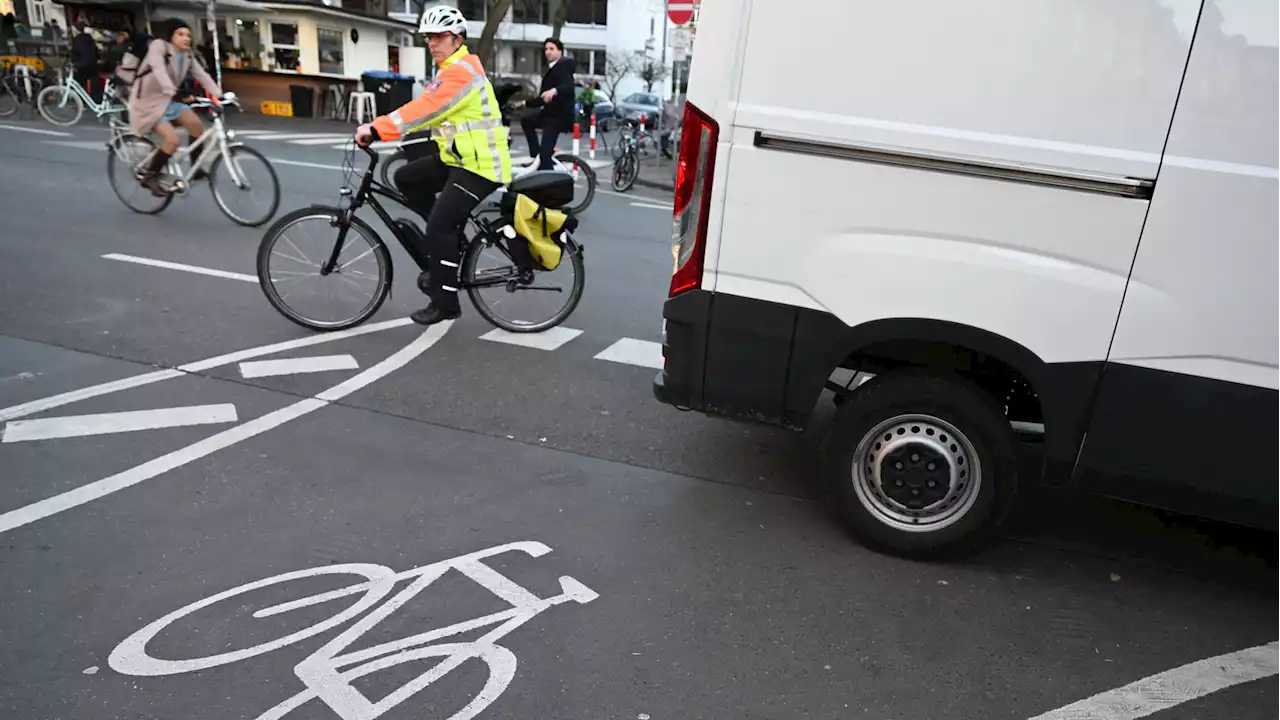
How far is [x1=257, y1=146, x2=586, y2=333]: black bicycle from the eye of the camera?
628 centimetres

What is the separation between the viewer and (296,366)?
19.0ft

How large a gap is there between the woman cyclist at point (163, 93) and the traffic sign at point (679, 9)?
288 inches

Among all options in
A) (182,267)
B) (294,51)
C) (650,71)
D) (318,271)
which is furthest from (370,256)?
(650,71)

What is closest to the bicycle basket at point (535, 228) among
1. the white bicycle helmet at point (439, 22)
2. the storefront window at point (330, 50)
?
the white bicycle helmet at point (439, 22)

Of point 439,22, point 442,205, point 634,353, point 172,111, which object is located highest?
point 439,22

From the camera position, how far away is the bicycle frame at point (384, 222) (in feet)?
20.5

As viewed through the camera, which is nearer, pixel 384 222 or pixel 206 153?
pixel 384 222

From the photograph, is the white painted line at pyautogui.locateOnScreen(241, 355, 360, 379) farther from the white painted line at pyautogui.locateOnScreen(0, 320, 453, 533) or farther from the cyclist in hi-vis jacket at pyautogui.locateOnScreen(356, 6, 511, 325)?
the cyclist in hi-vis jacket at pyautogui.locateOnScreen(356, 6, 511, 325)

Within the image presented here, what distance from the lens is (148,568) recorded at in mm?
3475

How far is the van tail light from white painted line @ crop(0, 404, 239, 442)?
262cm

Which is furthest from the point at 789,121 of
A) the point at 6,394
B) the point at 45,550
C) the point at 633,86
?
the point at 633,86

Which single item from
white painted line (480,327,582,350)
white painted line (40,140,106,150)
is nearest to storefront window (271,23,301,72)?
white painted line (40,140,106,150)

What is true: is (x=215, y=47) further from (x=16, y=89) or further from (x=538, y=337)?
(x=538, y=337)

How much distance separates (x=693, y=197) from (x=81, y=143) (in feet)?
51.5
